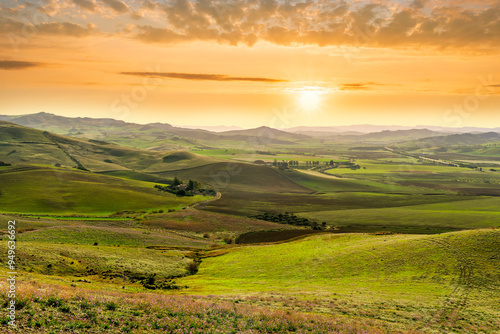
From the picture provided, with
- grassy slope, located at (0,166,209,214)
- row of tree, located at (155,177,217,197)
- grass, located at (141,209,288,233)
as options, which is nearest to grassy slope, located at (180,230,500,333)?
grass, located at (141,209,288,233)

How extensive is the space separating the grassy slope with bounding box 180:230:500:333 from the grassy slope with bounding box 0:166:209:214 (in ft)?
242

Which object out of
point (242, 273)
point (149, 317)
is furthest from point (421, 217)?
point (149, 317)

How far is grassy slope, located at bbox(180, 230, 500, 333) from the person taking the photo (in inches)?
1121

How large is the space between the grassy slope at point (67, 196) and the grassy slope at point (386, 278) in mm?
73627

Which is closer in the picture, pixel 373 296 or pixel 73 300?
pixel 73 300

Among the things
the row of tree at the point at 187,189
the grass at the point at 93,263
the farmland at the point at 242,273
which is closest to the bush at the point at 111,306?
the farmland at the point at 242,273

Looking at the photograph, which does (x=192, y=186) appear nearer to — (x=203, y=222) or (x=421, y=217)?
(x=203, y=222)

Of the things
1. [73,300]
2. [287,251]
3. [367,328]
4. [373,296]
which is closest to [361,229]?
[287,251]

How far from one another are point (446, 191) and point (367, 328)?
205 meters

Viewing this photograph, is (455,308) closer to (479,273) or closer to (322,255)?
(479,273)

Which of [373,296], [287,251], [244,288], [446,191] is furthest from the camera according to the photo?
[446,191]

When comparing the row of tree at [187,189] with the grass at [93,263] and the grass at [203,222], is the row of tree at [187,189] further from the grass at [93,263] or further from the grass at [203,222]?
the grass at [93,263]

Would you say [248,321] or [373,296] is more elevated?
[248,321]

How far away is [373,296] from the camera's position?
33.1 meters
